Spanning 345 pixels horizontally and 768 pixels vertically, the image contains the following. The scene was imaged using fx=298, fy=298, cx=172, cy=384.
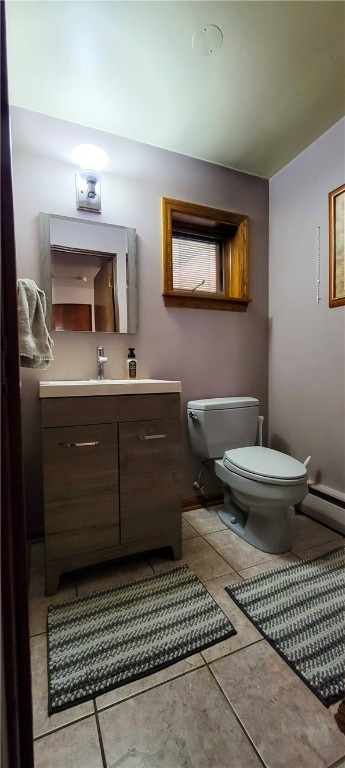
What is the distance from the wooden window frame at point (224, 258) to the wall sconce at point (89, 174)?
0.37 m

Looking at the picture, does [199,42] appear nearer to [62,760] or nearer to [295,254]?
[295,254]

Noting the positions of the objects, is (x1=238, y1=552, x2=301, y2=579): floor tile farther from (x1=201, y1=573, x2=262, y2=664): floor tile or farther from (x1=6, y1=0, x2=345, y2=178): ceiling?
(x1=6, y1=0, x2=345, y2=178): ceiling

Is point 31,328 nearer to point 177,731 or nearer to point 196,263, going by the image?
point 196,263

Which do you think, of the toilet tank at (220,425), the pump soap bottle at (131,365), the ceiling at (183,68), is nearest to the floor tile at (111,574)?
the toilet tank at (220,425)

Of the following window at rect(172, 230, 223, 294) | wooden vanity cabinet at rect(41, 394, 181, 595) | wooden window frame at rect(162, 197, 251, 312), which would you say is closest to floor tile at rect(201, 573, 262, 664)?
wooden vanity cabinet at rect(41, 394, 181, 595)

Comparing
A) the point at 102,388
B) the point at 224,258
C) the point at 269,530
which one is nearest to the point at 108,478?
the point at 102,388

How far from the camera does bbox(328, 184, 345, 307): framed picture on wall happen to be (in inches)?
61.1

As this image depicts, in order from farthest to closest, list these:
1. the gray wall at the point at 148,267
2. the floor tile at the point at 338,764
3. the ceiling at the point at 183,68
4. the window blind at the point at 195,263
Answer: the window blind at the point at 195,263, the gray wall at the point at 148,267, the ceiling at the point at 183,68, the floor tile at the point at 338,764

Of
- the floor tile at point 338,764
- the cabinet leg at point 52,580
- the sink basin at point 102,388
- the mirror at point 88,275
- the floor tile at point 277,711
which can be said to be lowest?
the floor tile at point 338,764

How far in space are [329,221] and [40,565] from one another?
2241 millimetres

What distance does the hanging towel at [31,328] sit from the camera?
3.79 feet

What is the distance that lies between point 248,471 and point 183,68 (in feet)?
5.75

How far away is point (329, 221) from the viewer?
161 cm

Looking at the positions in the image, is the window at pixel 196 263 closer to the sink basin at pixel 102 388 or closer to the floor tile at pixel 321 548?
the sink basin at pixel 102 388
